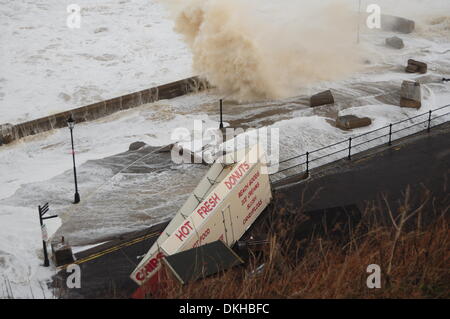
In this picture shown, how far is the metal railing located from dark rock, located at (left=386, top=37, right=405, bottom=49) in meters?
12.6

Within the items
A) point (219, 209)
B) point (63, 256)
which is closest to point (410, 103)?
point (219, 209)

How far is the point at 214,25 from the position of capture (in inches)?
1249

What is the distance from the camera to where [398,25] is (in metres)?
40.0

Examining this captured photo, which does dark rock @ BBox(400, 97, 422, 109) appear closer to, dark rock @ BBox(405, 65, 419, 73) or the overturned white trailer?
dark rock @ BBox(405, 65, 419, 73)

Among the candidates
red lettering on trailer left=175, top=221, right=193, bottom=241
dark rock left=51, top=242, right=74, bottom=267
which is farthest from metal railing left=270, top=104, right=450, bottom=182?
dark rock left=51, top=242, right=74, bottom=267

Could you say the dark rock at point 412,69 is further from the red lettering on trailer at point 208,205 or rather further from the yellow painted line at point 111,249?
the red lettering on trailer at point 208,205

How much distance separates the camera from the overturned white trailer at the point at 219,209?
38.4 ft

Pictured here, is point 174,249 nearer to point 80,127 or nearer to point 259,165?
point 259,165

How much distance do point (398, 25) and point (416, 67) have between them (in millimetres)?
10646

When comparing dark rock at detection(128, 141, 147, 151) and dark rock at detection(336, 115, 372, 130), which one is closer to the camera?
dark rock at detection(128, 141, 147, 151)

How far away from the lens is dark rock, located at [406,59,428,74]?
3038 centimetres

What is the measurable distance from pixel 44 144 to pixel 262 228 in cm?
1371
